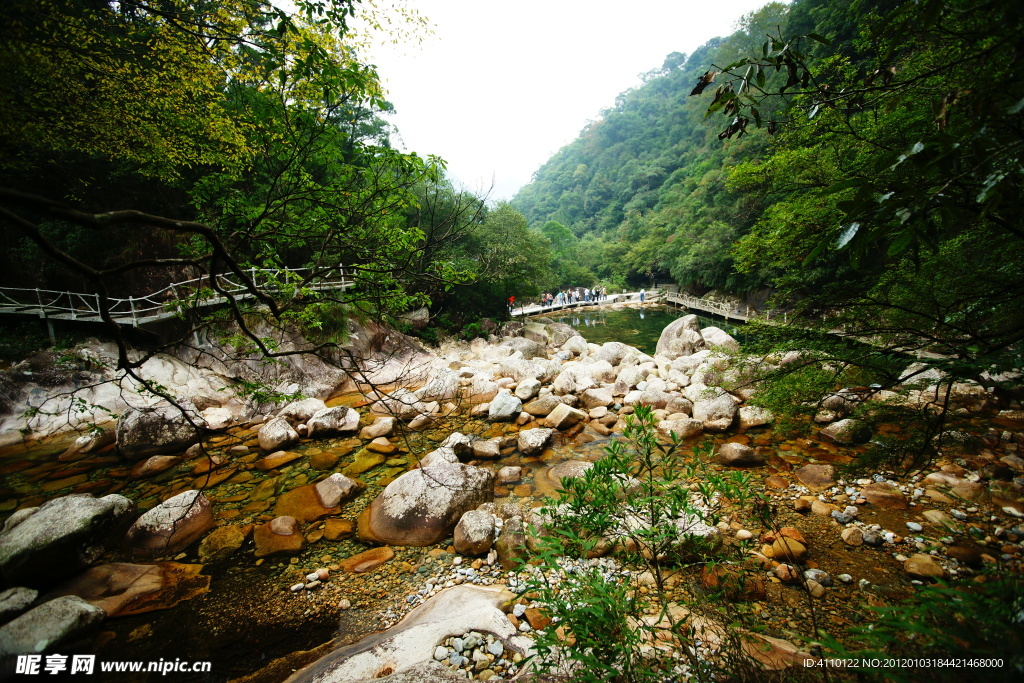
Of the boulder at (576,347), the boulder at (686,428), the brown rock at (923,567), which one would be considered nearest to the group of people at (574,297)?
the boulder at (576,347)

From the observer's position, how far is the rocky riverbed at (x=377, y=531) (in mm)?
3207

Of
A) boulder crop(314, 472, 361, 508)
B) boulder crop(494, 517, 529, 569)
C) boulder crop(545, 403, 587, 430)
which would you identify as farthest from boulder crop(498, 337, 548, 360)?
boulder crop(494, 517, 529, 569)

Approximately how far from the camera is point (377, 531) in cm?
471

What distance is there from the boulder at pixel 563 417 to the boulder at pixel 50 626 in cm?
665

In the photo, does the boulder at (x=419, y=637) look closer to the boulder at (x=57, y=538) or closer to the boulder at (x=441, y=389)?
the boulder at (x=57, y=538)

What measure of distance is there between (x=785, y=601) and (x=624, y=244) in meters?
38.8

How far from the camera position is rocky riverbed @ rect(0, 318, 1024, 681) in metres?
3.21

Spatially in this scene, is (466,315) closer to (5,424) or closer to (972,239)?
(5,424)

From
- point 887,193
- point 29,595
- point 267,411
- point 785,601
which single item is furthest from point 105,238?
point 785,601

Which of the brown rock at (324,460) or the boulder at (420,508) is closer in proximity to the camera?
the boulder at (420,508)

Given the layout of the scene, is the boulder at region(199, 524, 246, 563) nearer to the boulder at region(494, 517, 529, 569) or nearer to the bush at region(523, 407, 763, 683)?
the boulder at region(494, 517, 529, 569)

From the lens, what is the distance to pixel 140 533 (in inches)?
173

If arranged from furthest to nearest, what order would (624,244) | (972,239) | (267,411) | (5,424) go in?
(624,244) → (267,411) → (5,424) → (972,239)

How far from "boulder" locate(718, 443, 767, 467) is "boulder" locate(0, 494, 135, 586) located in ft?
27.4
